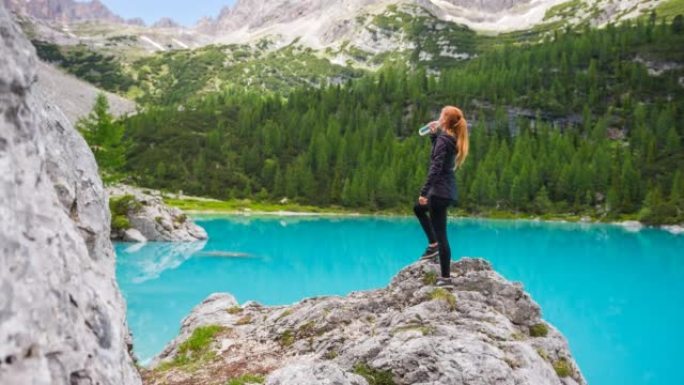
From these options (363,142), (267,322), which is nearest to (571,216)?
(363,142)

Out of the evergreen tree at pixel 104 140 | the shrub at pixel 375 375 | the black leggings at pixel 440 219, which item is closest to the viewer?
the shrub at pixel 375 375

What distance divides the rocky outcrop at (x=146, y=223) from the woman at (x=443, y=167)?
56414 millimetres

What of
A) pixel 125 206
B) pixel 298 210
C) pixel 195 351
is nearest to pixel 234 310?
pixel 195 351

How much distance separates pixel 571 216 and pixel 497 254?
215ft

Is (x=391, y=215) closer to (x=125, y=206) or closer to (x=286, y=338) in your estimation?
(x=125, y=206)

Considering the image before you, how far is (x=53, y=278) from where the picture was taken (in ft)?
14.8

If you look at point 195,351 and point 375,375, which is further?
point 195,351

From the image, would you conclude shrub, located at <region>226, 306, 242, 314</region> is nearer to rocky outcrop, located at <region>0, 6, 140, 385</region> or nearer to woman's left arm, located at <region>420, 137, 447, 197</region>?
woman's left arm, located at <region>420, 137, 447, 197</region>

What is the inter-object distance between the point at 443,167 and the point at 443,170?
61 millimetres

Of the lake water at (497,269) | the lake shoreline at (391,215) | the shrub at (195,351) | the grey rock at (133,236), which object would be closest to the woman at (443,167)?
the shrub at (195,351)

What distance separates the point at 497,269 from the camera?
48406 millimetres

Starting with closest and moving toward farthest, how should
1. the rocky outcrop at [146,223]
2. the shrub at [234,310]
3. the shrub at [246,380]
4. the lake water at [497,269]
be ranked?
the shrub at [246,380]
the shrub at [234,310]
the lake water at [497,269]
the rocky outcrop at [146,223]

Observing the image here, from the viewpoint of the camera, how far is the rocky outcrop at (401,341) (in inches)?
386

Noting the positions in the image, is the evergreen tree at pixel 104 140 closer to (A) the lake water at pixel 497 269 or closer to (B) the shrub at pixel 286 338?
(A) the lake water at pixel 497 269
